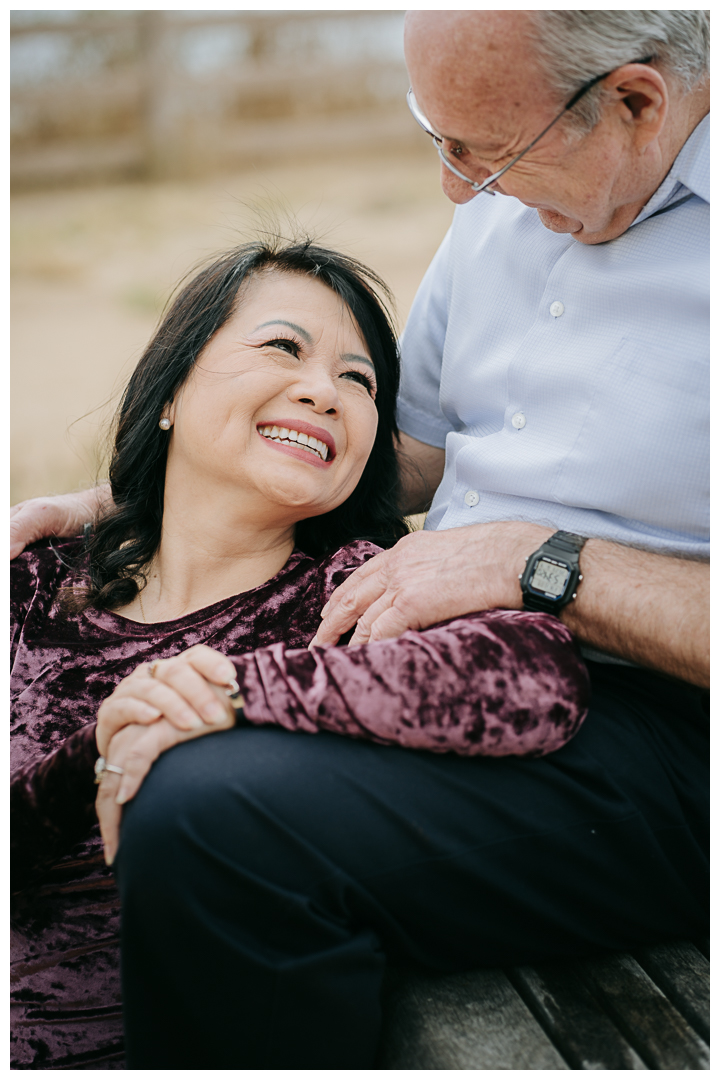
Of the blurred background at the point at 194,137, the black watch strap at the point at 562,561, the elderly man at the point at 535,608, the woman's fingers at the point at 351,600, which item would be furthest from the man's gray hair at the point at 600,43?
the blurred background at the point at 194,137

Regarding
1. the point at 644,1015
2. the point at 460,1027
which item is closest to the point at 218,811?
the point at 460,1027

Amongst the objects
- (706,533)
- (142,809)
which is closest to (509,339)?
(706,533)

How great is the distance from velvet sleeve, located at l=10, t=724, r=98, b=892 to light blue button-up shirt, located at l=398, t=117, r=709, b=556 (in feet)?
3.28

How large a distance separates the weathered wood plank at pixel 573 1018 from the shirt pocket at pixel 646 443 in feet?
2.86

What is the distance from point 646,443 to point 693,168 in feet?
1.78

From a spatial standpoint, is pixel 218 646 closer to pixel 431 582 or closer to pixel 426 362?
pixel 431 582

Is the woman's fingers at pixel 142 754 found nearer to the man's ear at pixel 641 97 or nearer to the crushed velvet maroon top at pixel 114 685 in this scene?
the crushed velvet maroon top at pixel 114 685

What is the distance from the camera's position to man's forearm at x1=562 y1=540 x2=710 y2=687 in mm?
1610

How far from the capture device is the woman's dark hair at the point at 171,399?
6.97ft

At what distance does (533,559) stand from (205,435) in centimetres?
75

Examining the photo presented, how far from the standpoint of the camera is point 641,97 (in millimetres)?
1717

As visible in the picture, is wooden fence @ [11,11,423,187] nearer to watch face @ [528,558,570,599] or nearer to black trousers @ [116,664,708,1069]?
watch face @ [528,558,570,599]

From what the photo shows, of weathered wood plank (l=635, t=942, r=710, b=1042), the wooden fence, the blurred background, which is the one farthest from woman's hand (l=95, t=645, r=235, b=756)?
the wooden fence
